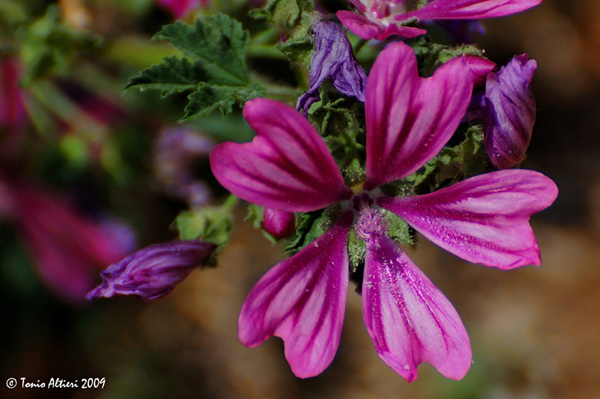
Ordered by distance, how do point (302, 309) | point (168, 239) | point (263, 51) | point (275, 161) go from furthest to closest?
point (168, 239)
point (263, 51)
point (302, 309)
point (275, 161)

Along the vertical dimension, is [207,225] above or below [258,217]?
below

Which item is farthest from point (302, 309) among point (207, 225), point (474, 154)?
point (207, 225)

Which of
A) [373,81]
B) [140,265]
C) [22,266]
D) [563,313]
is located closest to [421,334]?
[373,81]

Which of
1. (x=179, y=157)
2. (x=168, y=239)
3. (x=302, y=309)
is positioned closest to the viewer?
(x=302, y=309)

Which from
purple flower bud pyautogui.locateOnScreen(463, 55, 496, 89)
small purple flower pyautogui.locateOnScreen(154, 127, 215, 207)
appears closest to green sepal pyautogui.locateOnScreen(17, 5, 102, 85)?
small purple flower pyautogui.locateOnScreen(154, 127, 215, 207)

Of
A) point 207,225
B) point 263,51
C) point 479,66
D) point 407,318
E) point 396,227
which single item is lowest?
point 207,225

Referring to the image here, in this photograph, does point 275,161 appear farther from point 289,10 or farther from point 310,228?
point 289,10

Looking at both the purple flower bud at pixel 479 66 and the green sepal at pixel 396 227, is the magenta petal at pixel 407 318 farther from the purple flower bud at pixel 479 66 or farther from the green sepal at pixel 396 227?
the purple flower bud at pixel 479 66

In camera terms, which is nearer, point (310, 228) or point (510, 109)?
point (510, 109)
